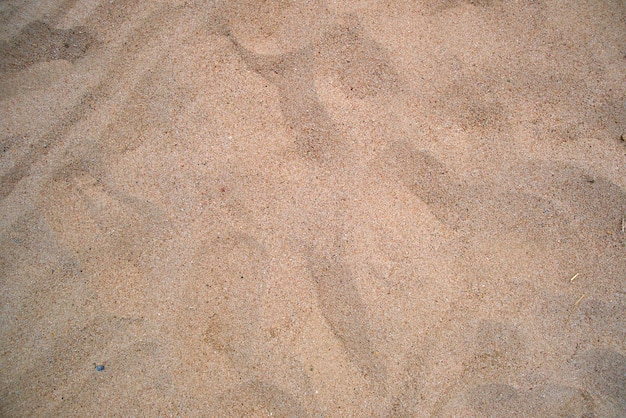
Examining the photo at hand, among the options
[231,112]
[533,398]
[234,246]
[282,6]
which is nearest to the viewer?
[533,398]

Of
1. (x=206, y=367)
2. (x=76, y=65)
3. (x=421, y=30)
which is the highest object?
(x=76, y=65)

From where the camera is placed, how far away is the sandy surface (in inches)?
48.9

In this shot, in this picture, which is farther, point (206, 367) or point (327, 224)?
point (327, 224)

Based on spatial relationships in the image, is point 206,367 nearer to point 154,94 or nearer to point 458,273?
point 458,273

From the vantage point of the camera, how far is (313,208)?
1378 millimetres

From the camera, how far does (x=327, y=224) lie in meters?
1.36

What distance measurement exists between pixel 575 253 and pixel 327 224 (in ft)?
2.36

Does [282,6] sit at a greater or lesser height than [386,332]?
greater

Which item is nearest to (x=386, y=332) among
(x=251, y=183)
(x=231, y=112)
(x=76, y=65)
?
(x=251, y=183)

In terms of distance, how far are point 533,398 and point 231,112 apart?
Result: 3.87ft

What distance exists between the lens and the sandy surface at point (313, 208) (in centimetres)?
124

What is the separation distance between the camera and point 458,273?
1325 mm

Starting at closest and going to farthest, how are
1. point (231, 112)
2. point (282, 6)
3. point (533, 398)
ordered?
point (533, 398) < point (231, 112) < point (282, 6)

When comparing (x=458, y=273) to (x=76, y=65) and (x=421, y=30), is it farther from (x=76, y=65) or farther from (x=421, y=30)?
(x=76, y=65)
